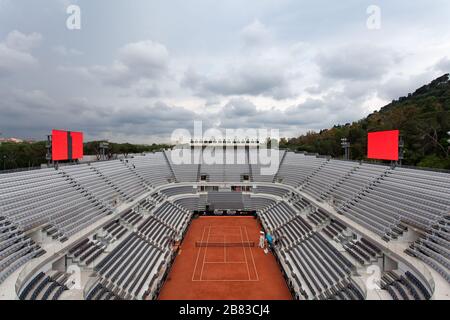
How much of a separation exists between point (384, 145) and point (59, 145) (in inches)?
1243

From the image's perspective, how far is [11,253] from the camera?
12.9 m

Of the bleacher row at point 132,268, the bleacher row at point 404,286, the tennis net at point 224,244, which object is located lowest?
the tennis net at point 224,244

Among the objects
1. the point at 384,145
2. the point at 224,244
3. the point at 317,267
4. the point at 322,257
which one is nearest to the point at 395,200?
the point at 322,257

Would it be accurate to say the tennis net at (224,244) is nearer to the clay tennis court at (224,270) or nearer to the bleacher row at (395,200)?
the clay tennis court at (224,270)

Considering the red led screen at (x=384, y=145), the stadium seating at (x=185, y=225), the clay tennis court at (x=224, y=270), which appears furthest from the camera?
the red led screen at (x=384, y=145)

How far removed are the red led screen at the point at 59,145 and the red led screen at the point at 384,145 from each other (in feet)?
102

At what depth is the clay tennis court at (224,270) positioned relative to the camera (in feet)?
58.4

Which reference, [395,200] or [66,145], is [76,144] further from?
[395,200]

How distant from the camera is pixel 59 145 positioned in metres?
24.2

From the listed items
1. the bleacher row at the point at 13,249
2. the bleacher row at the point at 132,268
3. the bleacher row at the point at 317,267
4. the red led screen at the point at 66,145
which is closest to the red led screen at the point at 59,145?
the red led screen at the point at 66,145

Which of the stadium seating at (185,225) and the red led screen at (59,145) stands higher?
the red led screen at (59,145)

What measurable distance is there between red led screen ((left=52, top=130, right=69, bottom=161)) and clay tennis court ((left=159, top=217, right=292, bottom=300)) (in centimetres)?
1484

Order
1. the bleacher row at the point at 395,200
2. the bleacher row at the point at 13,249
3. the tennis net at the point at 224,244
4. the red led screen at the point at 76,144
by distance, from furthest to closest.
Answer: the tennis net at the point at 224,244, the red led screen at the point at 76,144, the bleacher row at the point at 395,200, the bleacher row at the point at 13,249
